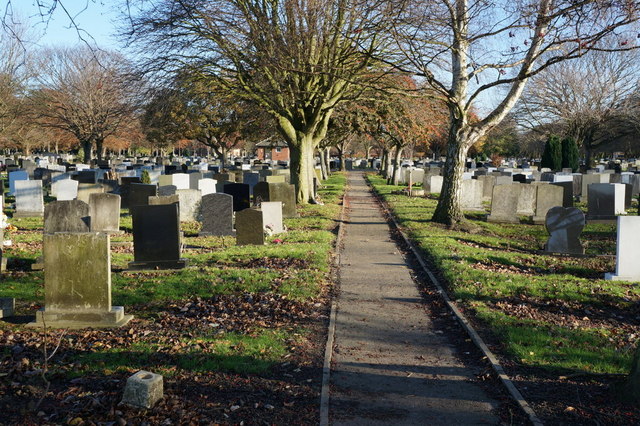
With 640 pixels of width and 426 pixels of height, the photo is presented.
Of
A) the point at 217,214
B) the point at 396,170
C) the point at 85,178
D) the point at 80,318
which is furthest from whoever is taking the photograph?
the point at 396,170

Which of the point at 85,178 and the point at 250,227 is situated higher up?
the point at 85,178

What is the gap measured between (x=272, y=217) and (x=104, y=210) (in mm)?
4508

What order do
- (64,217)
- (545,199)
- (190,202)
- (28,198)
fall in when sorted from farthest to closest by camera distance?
(28,198)
(545,199)
(190,202)
(64,217)

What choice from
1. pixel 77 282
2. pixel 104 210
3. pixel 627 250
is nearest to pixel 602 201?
pixel 627 250

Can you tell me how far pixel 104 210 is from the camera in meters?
16.5

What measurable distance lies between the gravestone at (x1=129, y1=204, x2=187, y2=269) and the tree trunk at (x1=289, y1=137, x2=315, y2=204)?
546 inches

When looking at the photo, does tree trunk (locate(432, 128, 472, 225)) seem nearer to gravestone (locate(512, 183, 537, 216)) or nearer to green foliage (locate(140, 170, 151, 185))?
gravestone (locate(512, 183, 537, 216))

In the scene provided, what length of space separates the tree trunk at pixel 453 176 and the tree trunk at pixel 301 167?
7875 millimetres

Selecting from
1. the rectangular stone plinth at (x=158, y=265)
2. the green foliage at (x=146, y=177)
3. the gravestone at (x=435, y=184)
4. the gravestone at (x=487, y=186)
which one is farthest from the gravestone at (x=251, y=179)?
the rectangular stone plinth at (x=158, y=265)

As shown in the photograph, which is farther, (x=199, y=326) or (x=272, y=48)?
(x=272, y=48)

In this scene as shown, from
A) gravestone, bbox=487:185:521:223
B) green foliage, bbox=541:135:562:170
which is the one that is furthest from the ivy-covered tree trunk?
green foliage, bbox=541:135:562:170

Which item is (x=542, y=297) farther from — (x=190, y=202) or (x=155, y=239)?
(x=190, y=202)

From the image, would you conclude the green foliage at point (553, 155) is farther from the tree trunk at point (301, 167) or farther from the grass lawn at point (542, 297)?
the grass lawn at point (542, 297)

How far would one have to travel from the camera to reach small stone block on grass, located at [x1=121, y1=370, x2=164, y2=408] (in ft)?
17.4
